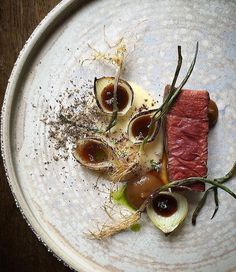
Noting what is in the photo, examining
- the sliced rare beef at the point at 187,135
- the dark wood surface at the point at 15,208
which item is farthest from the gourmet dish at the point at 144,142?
the dark wood surface at the point at 15,208

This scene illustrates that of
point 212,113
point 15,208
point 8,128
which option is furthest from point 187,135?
point 15,208

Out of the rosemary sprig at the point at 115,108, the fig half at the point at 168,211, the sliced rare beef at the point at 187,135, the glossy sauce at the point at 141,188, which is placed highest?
the rosemary sprig at the point at 115,108

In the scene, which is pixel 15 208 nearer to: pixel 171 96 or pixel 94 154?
pixel 94 154

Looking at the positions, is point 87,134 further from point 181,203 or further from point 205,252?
point 205,252

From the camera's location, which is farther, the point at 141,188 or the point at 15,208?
the point at 15,208

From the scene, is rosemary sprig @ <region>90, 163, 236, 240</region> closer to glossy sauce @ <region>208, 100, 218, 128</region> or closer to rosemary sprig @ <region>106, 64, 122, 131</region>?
glossy sauce @ <region>208, 100, 218, 128</region>

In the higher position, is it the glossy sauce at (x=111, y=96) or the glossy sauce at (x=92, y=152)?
the glossy sauce at (x=111, y=96)

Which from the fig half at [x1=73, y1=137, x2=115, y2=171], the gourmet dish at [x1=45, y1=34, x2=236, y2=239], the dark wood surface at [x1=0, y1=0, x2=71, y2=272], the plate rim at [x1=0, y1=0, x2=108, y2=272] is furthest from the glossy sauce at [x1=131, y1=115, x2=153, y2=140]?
the dark wood surface at [x1=0, y1=0, x2=71, y2=272]

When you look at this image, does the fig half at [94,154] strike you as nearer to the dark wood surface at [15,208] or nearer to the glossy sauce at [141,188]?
the glossy sauce at [141,188]
